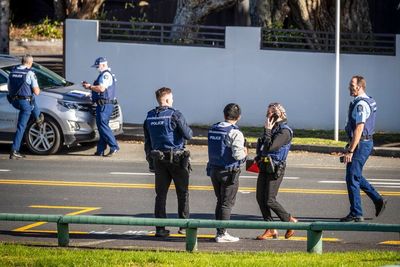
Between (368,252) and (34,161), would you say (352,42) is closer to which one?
(34,161)

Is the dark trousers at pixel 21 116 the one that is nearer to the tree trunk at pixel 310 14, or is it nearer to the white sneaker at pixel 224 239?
the white sneaker at pixel 224 239

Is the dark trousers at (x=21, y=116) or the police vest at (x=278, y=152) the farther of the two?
the dark trousers at (x=21, y=116)

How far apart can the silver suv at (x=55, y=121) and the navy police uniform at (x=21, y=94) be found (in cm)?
48

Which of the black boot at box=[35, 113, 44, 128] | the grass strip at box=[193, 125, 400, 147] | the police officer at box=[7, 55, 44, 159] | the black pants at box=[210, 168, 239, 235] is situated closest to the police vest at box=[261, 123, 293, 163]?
the black pants at box=[210, 168, 239, 235]

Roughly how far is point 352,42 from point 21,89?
25.6ft

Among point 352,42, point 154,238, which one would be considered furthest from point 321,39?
point 154,238

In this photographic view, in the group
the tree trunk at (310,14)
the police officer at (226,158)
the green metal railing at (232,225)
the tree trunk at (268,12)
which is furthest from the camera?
the tree trunk at (268,12)

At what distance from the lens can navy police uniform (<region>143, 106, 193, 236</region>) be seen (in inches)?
526

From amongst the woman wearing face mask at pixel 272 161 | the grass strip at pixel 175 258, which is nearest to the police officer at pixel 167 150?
the woman wearing face mask at pixel 272 161

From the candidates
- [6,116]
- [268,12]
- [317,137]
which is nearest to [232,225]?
[6,116]

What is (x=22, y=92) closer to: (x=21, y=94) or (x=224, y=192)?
(x=21, y=94)

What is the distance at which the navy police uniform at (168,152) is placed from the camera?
13.4 metres

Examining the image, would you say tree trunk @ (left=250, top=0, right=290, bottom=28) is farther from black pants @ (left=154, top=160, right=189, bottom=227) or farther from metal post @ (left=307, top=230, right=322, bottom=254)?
metal post @ (left=307, top=230, right=322, bottom=254)

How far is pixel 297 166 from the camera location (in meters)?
20.0
